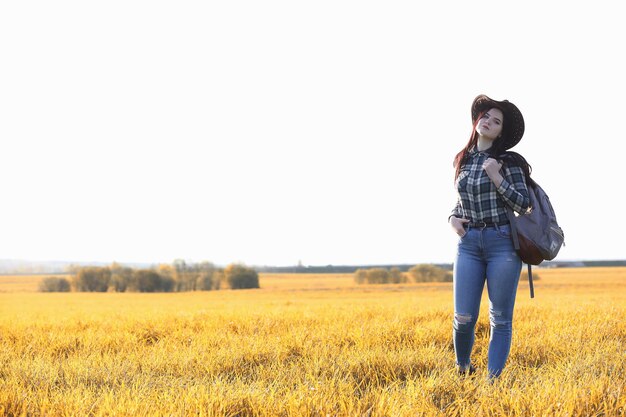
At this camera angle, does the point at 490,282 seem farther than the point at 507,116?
No

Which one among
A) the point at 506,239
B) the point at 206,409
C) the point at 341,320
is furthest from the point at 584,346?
the point at 206,409

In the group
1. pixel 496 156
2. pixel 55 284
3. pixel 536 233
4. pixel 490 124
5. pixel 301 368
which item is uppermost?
pixel 490 124

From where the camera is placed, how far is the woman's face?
482 cm

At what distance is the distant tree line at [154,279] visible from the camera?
5612 centimetres

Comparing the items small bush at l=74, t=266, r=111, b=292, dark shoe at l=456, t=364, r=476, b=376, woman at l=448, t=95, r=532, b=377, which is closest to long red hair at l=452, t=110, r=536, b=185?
woman at l=448, t=95, r=532, b=377

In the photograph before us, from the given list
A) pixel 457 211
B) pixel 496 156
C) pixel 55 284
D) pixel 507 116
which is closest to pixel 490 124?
pixel 507 116

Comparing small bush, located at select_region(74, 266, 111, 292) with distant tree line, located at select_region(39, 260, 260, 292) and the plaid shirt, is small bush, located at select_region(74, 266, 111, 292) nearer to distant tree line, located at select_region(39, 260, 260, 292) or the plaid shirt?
distant tree line, located at select_region(39, 260, 260, 292)

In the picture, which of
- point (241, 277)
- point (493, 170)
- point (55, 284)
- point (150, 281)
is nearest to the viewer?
point (493, 170)

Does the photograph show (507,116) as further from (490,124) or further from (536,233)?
(536,233)

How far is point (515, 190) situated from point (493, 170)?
9.8 inches

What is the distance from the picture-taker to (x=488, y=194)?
464 cm

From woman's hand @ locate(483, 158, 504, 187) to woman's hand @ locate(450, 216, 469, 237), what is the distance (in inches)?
16.4

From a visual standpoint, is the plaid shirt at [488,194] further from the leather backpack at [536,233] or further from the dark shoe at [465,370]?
the dark shoe at [465,370]

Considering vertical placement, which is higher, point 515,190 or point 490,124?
point 490,124
